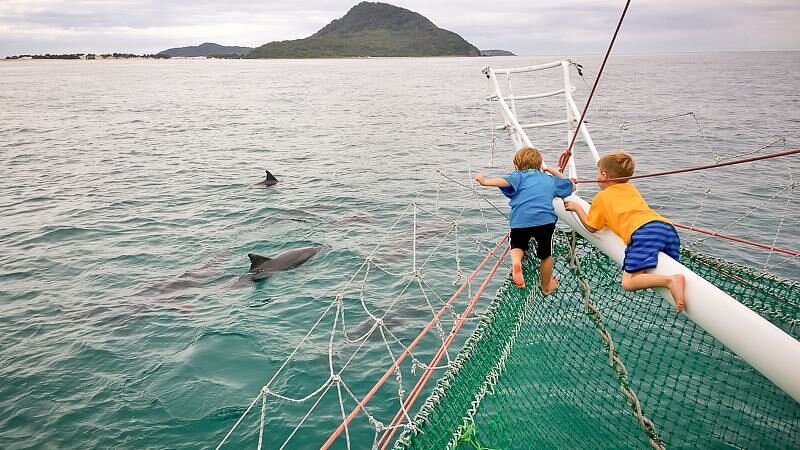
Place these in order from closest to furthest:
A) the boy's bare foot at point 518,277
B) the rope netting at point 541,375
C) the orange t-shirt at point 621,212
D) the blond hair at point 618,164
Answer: the orange t-shirt at point 621,212, the rope netting at point 541,375, the blond hair at point 618,164, the boy's bare foot at point 518,277

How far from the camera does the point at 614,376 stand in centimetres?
744

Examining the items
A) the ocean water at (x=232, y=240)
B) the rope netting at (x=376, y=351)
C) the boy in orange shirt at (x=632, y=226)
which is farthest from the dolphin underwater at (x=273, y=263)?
the boy in orange shirt at (x=632, y=226)

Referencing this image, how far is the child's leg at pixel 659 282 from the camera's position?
4.42 metres

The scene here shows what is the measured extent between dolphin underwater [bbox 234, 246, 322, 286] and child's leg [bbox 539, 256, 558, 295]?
7895mm

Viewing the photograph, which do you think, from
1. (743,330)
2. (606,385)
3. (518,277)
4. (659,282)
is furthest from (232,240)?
(743,330)

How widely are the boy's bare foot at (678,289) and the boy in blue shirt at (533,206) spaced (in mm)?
2154

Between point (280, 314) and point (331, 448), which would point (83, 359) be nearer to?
point (280, 314)

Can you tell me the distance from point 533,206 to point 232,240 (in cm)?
1157

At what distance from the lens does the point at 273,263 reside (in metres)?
13.5

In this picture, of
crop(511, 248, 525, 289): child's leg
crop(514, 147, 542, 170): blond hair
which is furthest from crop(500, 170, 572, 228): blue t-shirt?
crop(511, 248, 525, 289): child's leg

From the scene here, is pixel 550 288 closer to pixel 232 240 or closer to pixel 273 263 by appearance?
pixel 273 263

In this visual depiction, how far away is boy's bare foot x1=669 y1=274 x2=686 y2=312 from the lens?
14.4 ft

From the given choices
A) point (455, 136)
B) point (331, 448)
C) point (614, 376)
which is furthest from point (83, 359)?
point (455, 136)

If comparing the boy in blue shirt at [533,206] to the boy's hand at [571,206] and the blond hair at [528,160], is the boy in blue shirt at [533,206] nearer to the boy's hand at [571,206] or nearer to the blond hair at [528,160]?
the blond hair at [528,160]
